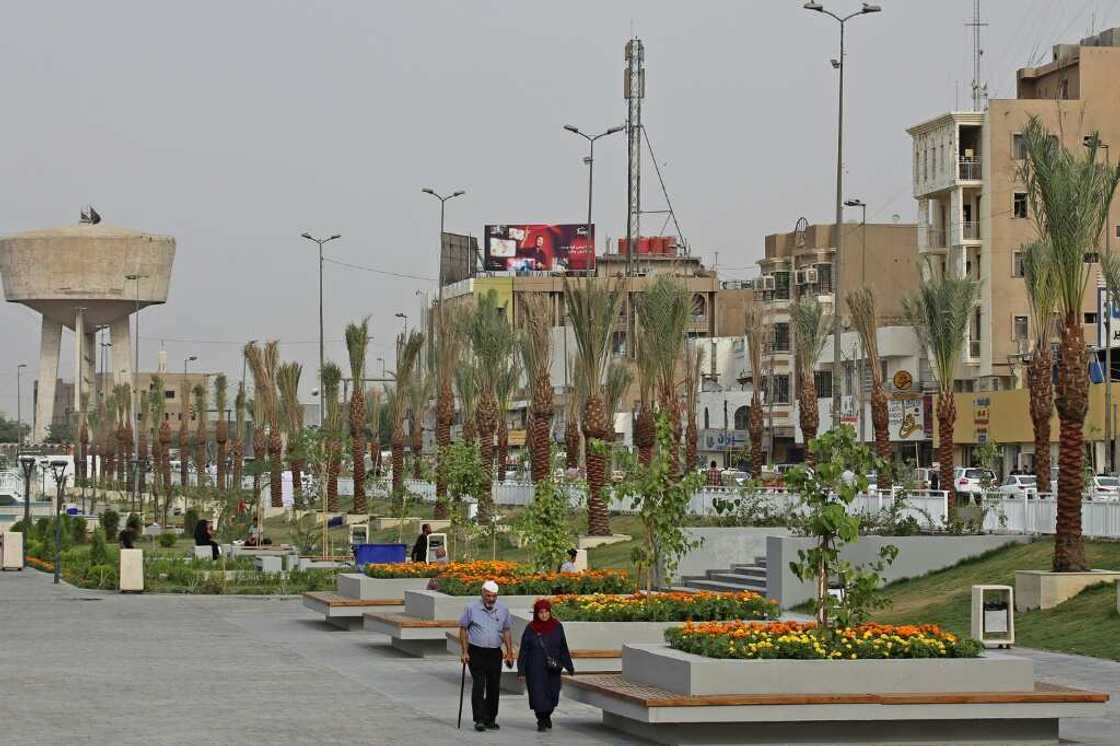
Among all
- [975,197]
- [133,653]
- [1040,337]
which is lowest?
[133,653]

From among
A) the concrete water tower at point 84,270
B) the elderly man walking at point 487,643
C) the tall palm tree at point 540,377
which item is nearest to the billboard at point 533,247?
the concrete water tower at point 84,270

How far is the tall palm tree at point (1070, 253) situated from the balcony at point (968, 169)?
176 feet

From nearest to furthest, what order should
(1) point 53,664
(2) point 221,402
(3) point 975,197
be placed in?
(1) point 53,664 < (3) point 975,197 < (2) point 221,402

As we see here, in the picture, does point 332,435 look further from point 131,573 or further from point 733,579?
point 733,579

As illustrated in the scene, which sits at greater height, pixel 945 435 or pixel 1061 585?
pixel 945 435

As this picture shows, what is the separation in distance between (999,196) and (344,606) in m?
56.0

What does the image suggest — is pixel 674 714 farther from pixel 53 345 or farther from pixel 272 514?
pixel 53 345

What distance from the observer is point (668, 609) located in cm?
2011

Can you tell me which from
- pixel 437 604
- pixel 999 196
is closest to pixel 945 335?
pixel 437 604

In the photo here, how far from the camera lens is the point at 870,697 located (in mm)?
15820

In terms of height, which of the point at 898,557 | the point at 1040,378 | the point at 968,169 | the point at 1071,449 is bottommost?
the point at 898,557

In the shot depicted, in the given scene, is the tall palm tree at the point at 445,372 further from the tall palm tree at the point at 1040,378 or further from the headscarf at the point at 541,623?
the headscarf at the point at 541,623

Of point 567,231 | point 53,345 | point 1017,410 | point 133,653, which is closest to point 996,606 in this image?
point 133,653

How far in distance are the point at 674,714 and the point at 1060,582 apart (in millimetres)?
13128
